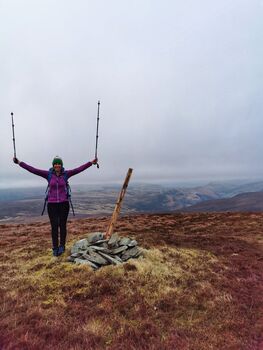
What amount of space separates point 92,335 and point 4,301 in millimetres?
4244

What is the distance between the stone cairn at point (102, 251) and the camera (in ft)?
46.7

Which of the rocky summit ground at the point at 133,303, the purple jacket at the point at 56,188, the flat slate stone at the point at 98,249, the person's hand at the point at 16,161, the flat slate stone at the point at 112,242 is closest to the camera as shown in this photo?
the rocky summit ground at the point at 133,303

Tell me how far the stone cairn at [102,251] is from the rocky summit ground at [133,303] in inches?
20.7

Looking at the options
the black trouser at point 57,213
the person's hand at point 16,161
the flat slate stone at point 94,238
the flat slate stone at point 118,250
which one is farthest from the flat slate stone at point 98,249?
the person's hand at point 16,161

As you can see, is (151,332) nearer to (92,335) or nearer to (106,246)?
(92,335)

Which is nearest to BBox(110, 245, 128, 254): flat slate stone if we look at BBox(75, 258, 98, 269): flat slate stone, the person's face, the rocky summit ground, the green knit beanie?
the rocky summit ground

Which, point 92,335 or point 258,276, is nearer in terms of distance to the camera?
point 92,335

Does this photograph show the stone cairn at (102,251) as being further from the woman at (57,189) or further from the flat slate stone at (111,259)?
the woman at (57,189)

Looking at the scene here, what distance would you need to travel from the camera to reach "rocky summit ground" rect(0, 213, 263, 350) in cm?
845

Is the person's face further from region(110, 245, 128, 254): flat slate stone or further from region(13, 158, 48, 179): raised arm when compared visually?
region(110, 245, 128, 254): flat slate stone

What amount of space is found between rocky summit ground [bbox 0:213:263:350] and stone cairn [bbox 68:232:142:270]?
526mm

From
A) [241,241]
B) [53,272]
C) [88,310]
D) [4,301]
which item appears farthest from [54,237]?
[241,241]

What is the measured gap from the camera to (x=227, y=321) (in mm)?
9758

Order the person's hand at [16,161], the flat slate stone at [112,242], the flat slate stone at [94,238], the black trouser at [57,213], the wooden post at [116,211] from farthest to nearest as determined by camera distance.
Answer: the wooden post at [116,211] < the flat slate stone at [94,238] < the flat slate stone at [112,242] < the black trouser at [57,213] < the person's hand at [16,161]
